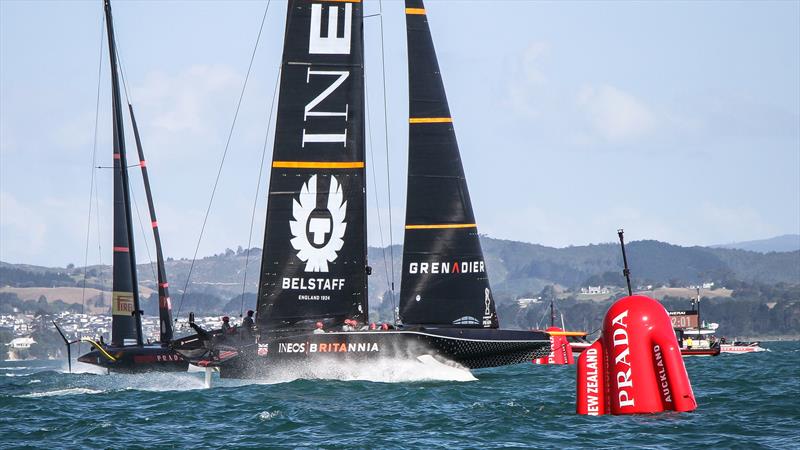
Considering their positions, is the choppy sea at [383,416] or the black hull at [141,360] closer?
the choppy sea at [383,416]

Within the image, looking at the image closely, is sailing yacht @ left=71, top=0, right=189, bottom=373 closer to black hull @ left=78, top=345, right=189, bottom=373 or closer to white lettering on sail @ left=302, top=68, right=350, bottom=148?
black hull @ left=78, top=345, right=189, bottom=373

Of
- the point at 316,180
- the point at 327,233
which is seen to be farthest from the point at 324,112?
the point at 327,233

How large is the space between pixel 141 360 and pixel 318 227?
13.4 m

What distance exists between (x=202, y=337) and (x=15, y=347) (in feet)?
502

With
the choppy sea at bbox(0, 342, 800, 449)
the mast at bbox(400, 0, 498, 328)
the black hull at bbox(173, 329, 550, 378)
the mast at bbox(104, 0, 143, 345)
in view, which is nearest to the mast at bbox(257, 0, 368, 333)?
the black hull at bbox(173, 329, 550, 378)

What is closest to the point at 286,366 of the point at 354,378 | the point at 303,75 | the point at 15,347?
the point at 354,378

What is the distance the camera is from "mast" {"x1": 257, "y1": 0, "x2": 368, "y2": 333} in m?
29.8

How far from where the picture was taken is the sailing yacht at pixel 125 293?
41062 mm

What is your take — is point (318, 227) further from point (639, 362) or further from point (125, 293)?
point (125, 293)

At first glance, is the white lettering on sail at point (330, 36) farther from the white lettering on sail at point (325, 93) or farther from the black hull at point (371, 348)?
the black hull at point (371, 348)

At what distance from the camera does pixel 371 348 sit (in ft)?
92.8

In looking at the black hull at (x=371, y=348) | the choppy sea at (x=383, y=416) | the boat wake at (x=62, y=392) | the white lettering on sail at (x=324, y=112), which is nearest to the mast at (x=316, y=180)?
the white lettering on sail at (x=324, y=112)

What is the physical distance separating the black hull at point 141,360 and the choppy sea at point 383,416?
366 inches

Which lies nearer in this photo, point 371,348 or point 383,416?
point 383,416
